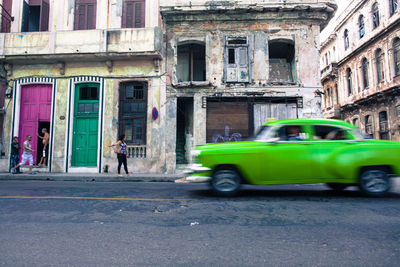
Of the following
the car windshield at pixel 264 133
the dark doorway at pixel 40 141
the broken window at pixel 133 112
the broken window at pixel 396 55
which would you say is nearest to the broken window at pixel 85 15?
the broken window at pixel 133 112

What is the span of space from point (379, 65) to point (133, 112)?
1899cm

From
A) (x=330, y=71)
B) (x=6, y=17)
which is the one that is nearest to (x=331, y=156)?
(x=6, y=17)

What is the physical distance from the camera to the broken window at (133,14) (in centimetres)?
1524

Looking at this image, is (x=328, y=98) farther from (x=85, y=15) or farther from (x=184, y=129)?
(x=85, y=15)

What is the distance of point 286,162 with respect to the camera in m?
5.80

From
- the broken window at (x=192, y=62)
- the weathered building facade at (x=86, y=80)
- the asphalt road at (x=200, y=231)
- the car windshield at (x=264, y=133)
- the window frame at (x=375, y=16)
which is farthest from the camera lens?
the window frame at (x=375, y=16)

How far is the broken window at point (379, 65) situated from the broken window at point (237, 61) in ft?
41.7

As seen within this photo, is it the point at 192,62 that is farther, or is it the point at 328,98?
the point at 328,98

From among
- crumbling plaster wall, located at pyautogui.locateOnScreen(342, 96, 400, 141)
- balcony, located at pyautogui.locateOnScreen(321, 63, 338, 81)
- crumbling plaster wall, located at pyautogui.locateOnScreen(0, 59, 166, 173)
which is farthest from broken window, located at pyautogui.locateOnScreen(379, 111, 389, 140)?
crumbling plaster wall, located at pyautogui.locateOnScreen(0, 59, 166, 173)

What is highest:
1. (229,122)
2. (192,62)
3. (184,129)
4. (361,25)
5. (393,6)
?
(361,25)

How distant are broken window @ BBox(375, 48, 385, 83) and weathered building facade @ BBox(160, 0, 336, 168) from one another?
30.8 ft

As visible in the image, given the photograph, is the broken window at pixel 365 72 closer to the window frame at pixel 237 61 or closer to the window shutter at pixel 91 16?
the window frame at pixel 237 61

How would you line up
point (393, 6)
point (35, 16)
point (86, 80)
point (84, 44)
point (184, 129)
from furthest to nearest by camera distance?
point (393, 6) < point (184, 129) < point (35, 16) < point (86, 80) < point (84, 44)

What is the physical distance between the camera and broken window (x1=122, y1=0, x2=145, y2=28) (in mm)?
15242
